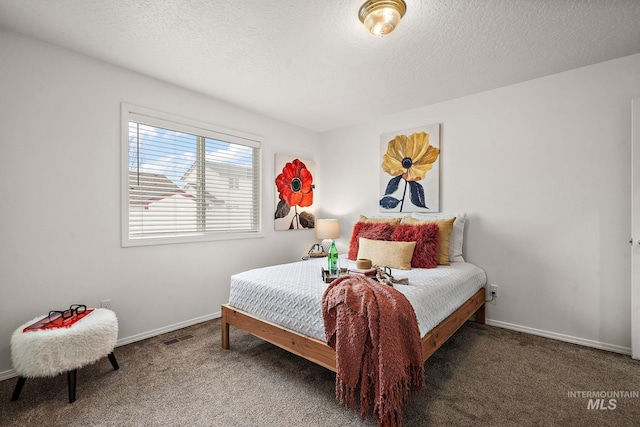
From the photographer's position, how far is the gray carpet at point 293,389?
5.34 feet

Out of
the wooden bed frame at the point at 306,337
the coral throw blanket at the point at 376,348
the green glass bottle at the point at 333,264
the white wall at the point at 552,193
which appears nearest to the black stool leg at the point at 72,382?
the wooden bed frame at the point at 306,337

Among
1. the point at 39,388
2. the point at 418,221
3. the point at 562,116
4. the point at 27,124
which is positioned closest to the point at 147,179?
the point at 27,124

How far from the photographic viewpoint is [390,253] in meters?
2.79

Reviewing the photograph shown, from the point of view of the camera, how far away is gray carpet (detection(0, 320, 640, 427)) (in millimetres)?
1629

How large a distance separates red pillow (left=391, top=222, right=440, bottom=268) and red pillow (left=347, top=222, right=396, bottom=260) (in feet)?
0.32

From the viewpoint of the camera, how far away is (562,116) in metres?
2.65

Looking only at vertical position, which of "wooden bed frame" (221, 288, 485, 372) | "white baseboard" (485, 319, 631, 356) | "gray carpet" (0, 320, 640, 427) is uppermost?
"wooden bed frame" (221, 288, 485, 372)

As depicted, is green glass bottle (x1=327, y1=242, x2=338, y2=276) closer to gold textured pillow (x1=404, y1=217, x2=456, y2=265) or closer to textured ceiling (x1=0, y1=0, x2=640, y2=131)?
gold textured pillow (x1=404, y1=217, x2=456, y2=265)

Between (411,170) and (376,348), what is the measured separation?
8.30 feet

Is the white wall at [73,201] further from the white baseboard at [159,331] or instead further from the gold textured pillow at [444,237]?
the gold textured pillow at [444,237]

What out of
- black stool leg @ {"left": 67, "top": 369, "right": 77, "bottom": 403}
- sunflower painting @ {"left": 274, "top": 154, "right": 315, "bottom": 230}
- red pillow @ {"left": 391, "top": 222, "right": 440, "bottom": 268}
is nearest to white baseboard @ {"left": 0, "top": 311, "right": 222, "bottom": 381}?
black stool leg @ {"left": 67, "top": 369, "right": 77, "bottom": 403}

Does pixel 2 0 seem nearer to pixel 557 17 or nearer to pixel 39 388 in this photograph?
pixel 39 388

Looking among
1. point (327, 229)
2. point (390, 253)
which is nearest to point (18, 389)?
point (390, 253)

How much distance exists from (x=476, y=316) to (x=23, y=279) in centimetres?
397
